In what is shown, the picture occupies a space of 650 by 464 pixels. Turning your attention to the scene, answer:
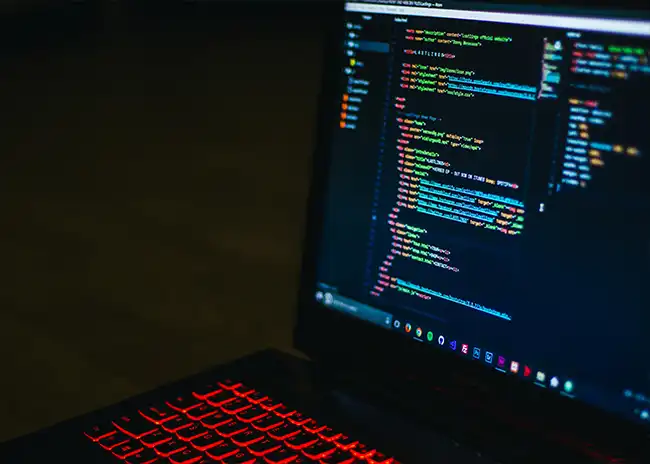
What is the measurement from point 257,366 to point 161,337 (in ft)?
1.46

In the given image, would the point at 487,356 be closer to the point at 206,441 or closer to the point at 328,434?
the point at 328,434

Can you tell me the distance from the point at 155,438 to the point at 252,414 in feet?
0.31

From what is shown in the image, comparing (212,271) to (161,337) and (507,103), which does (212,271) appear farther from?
(507,103)

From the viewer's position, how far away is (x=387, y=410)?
88 centimetres

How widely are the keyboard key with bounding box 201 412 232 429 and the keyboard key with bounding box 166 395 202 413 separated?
0.08 ft

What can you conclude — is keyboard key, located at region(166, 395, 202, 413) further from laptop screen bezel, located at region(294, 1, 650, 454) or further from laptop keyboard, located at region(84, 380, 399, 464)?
laptop screen bezel, located at region(294, 1, 650, 454)

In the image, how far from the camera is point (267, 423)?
837 millimetres

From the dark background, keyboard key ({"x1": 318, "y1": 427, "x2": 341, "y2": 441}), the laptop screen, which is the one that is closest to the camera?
the laptop screen

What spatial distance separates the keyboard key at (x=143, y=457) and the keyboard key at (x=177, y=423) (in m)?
0.04

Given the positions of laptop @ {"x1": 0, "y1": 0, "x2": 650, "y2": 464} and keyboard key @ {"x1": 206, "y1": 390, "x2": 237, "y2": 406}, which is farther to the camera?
keyboard key @ {"x1": 206, "y1": 390, "x2": 237, "y2": 406}

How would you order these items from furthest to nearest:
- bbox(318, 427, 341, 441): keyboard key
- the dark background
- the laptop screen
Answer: the dark background, bbox(318, 427, 341, 441): keyboard key, the laptop screen

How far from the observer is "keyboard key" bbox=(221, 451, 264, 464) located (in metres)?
0.77

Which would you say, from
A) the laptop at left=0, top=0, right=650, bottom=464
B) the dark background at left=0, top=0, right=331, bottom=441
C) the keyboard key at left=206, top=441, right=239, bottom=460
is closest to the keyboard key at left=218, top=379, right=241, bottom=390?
the laptop at left=0, top=0, right=650, bottom=464

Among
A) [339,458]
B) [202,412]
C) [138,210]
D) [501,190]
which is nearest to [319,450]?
[339,458]
